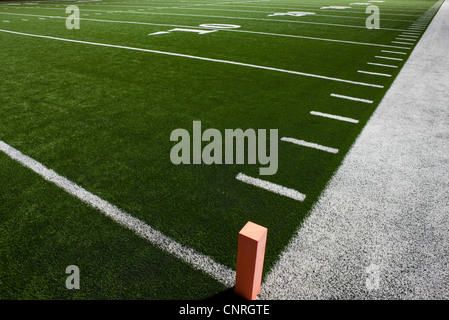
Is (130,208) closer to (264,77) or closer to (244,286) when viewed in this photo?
(244,286)

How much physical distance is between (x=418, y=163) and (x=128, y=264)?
302cm

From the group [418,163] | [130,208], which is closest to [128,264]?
[130,208]

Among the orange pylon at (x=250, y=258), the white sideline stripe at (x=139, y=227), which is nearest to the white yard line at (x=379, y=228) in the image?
the orange pylon at (x=250, y=258)

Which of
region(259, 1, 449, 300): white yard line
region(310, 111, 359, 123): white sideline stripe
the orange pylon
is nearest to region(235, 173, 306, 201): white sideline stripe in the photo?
region(259, 1, 449, 300): white yard line

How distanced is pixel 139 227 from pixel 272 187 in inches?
47.5

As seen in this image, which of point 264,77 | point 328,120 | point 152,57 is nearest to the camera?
point 328,120

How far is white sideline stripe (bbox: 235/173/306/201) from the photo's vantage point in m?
2.73

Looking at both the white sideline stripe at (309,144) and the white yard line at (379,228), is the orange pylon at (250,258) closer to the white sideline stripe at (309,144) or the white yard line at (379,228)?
the white yard line at (379,228)

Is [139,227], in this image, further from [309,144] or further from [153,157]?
[309,144]

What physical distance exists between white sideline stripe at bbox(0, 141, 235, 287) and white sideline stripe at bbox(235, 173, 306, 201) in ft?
3.09

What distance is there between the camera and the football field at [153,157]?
2088mm

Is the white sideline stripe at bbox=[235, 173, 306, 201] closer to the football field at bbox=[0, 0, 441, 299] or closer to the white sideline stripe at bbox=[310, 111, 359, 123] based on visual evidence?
the football field at bbox=[0, 0, 441, 299]

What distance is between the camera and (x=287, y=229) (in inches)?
93.8
